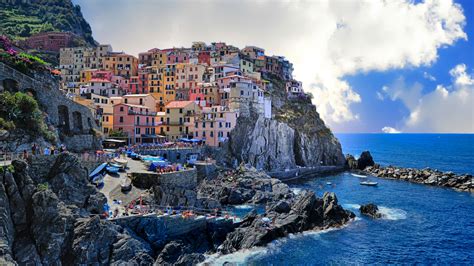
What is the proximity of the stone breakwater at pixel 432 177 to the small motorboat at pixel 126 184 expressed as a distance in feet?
220

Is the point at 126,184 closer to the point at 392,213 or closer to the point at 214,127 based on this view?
the point at 392,213

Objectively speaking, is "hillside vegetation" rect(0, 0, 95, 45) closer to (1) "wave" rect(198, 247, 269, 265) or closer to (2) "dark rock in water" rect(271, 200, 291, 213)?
(2) "dark rock in water" rect(271, 200, 291, 213)

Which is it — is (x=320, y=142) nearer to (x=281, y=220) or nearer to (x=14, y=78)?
(x=281, y=220)

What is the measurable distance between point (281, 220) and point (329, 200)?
28.4ft

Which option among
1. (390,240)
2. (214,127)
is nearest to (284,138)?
(214,127)

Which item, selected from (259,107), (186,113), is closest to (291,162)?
(259,107)

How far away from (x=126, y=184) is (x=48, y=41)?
10342cm

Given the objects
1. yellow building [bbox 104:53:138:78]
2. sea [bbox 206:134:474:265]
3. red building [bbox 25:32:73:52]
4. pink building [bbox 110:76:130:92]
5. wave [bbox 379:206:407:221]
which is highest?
red building [bbox 25:32:73:52]

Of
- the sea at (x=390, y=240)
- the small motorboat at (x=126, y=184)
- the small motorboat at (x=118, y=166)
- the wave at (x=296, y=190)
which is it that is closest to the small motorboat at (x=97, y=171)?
the small motorboat at (x=118, y=166)

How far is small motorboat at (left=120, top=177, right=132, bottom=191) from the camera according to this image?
132ft

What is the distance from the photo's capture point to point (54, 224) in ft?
85.9

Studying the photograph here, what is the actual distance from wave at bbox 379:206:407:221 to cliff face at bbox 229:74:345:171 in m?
30.8

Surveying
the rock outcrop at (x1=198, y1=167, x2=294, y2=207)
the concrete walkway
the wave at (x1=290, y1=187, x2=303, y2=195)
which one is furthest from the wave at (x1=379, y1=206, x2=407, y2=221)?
the concrete walkway

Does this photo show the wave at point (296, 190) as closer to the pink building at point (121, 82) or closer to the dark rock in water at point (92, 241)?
the dark rock in water at point (92, 241)
